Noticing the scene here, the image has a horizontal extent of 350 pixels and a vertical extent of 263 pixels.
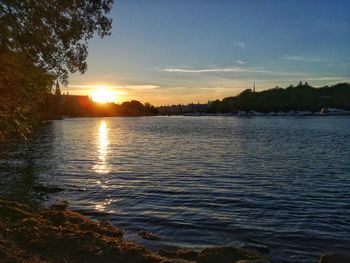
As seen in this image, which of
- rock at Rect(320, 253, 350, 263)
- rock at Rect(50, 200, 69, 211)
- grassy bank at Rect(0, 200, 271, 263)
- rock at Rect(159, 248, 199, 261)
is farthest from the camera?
rock at Rect(50, 200, 69, 211)

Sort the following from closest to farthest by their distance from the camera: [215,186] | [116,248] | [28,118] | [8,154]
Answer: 1. [116,248]
2. [28,118]
3. [215,186]
4. [8,154]

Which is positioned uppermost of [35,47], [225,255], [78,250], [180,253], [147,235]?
[35,47]

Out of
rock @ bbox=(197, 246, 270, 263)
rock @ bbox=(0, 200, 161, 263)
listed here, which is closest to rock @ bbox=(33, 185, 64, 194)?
rock @ bbox=(0, 200, 161, 263)

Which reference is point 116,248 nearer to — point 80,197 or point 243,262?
point 243,262

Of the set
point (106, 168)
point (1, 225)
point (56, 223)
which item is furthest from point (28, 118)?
point (106, 168)

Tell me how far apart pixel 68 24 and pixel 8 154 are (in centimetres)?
4673

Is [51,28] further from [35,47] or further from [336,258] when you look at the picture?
[336,258]

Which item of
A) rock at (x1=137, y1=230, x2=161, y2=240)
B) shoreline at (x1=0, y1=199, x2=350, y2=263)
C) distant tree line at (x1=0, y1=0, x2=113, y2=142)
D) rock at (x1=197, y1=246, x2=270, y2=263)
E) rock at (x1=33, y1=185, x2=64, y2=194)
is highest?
distant tree line at (x1=0, y1=0, x2=113, y2=142)

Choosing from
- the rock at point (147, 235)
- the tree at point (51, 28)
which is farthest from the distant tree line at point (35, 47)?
the rock at point (147, 235)

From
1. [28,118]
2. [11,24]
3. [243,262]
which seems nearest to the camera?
[243,262]

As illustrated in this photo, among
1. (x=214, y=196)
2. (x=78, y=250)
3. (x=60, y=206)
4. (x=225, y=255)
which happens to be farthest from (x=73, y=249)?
(x=214, y=196)

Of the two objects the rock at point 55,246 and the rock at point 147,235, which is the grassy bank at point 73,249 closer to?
the rock at point 55,246

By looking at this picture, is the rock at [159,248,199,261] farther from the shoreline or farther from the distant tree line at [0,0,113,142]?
the distant tree line at [0,0,113,142]

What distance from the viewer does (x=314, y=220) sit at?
23.7 meters
